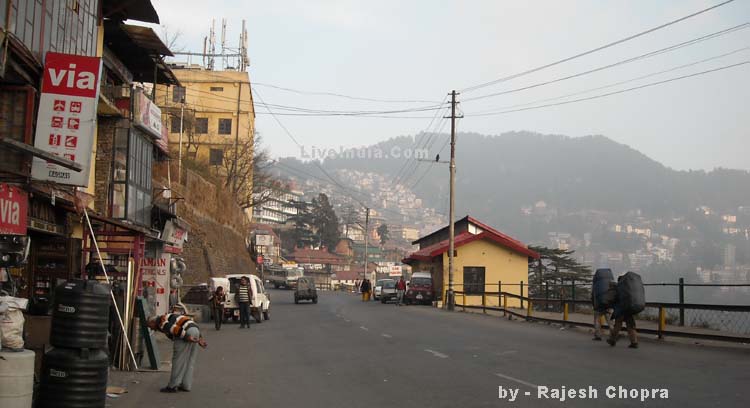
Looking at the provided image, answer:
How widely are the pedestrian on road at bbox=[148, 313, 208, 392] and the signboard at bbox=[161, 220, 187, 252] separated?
16690mm

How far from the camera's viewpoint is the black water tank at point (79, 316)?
994cm

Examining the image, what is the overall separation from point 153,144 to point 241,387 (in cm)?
1895

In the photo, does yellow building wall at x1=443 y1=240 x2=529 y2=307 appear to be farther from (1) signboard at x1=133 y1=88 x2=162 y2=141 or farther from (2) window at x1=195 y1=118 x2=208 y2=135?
(2) window at x1=195 y1=118 x2=208 y2=135

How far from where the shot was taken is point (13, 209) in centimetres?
1396

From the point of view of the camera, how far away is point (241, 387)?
42.1 feet

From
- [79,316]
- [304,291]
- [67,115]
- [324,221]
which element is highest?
[324,221]

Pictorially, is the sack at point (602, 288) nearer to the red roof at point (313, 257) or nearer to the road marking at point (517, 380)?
the road marking at point (517, 380)

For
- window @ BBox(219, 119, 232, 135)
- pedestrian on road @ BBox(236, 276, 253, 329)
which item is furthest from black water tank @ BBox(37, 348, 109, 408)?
window @ BBox(219, 119, 232, 135)

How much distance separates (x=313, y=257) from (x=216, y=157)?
68.6 metres

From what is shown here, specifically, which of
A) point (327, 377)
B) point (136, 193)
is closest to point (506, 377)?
point (327, 377)

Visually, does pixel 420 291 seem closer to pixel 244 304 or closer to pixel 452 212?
pixel 452 212

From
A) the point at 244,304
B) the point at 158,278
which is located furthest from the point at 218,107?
the point at 158,278

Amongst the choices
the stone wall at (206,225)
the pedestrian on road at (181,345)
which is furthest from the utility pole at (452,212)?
the pedestrian on road at (181,345)

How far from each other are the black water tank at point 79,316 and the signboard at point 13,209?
12.4 ft
